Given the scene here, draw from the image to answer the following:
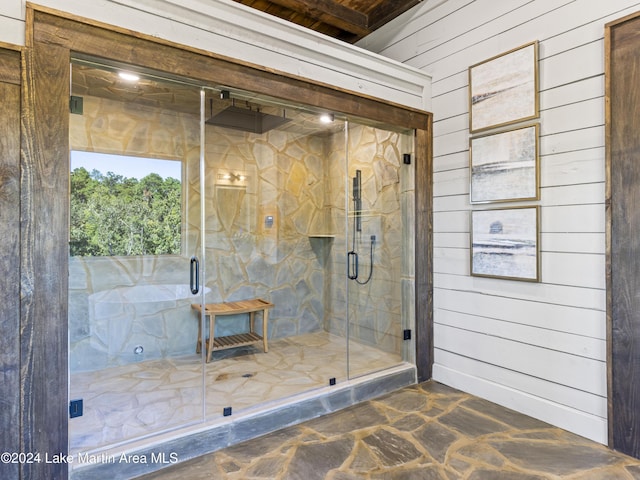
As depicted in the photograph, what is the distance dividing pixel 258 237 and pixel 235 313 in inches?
37.3

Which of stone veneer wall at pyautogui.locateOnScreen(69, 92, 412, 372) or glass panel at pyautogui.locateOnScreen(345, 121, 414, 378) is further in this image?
glass panel at pyautogui.locateOnScreen(345, 121, 414, 378)

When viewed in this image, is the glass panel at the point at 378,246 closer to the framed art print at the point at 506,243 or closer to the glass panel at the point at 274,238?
the glass panel at the point at 274,238

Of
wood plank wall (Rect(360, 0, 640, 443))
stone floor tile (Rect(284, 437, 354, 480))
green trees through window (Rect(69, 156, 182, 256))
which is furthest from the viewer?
green trees through window (Rect(69, 156, 182, 256))

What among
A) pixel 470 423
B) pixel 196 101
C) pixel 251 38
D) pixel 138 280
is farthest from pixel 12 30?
pixel 470 423

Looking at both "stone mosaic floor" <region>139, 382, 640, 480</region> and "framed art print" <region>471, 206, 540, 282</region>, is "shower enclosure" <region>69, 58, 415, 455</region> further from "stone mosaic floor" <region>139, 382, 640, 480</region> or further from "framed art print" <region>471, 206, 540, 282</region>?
"framed art print" <region>471, 206, 540, 282</region>

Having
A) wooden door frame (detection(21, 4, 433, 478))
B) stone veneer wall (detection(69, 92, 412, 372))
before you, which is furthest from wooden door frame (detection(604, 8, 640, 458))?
wooden door frame (detection(21, 4, 433, 478))

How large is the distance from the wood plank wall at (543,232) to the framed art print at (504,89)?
68mm

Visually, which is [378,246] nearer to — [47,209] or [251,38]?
[251,38]

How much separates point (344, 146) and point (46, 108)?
7.90 ft

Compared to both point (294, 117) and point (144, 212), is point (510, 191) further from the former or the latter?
point (144, 212)

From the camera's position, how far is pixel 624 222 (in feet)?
7.09

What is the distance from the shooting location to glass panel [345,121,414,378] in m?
3.37

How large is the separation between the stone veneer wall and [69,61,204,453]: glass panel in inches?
0.6

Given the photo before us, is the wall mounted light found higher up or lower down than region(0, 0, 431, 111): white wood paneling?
lower down
